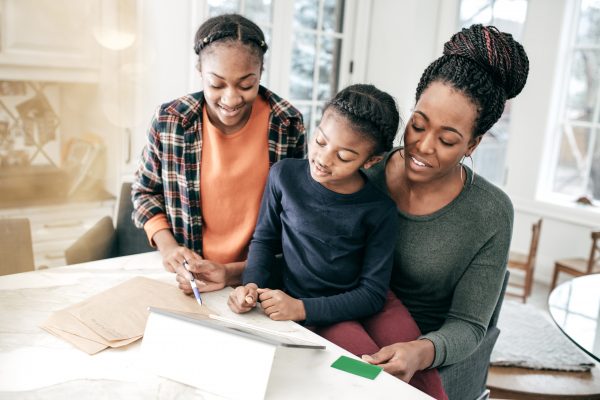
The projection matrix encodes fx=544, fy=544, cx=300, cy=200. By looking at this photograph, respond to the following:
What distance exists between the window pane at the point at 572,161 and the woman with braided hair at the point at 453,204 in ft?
9.62

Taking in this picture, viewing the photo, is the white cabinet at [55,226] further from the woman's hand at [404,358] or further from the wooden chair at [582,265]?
the wooden chair at [582,265]

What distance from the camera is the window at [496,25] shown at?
3.96 meters

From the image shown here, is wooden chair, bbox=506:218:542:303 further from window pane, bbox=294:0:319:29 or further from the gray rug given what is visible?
window pane, bbox=294:0:319:29

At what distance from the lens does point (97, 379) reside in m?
0.78

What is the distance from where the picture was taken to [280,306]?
1.02 meters

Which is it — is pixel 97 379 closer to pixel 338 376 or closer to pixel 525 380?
pixel 338 376

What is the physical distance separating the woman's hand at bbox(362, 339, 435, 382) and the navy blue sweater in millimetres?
133

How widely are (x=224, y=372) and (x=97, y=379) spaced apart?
0.18 m

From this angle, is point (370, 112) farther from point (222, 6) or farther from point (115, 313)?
point (222, 6)

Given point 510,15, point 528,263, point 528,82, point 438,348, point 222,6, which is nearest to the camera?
point 438,348

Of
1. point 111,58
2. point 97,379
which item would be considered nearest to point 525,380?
point 97,379

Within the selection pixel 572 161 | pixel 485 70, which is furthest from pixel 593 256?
pixel 485 70

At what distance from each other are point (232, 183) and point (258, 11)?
94.1 inches

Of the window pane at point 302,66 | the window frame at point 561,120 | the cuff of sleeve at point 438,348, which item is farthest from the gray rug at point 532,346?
the window pane at point 302,66
